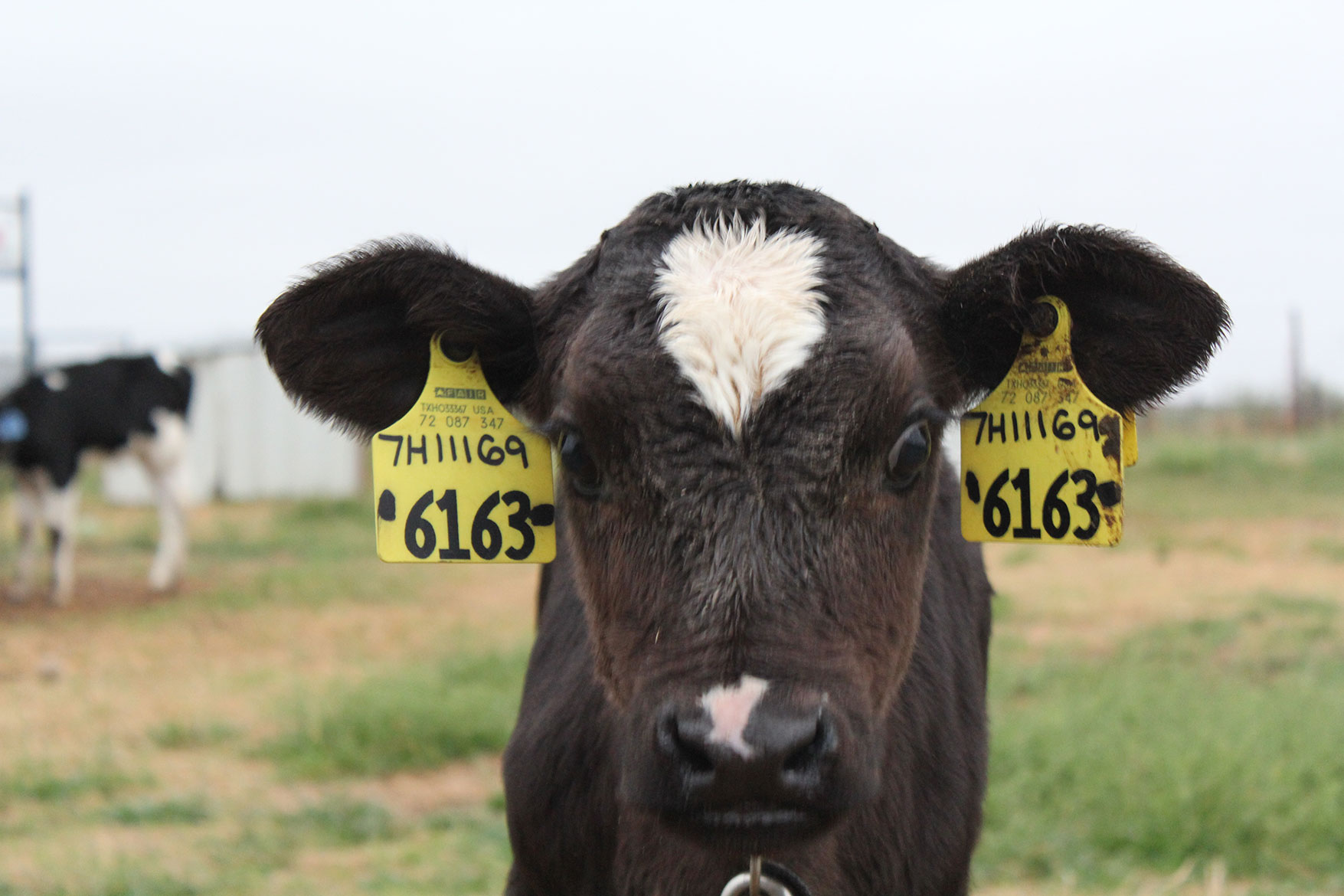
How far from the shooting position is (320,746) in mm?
6055

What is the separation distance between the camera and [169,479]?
485 inches

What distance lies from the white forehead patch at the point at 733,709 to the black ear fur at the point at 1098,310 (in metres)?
1.10

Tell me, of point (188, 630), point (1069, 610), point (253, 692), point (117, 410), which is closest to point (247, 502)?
point (117, 410)

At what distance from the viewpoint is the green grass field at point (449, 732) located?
14.9ft

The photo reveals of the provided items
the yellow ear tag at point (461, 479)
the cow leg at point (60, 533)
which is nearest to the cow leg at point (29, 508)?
the cow leg at point (60, 533)

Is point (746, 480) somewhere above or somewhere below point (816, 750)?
above

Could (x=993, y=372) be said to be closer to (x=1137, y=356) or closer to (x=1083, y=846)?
(x=1137, y=356)

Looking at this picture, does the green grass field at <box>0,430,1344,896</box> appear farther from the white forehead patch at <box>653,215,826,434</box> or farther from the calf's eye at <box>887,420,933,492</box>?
→ the white forehead patch at <box>653,215,826,434</box>

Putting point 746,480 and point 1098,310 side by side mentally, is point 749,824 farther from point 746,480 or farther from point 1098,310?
point 1098,310

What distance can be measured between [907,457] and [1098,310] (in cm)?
64

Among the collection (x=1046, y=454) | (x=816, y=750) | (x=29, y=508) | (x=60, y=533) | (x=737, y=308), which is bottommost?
(x=60, y=533)

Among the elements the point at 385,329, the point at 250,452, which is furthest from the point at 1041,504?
the point at 250,452

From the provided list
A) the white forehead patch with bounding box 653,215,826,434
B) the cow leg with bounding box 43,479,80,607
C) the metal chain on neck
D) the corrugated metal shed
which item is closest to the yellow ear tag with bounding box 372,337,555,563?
the white forehead patch with bounding box 653,215,826,434

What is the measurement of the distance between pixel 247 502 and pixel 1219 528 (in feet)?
49.0
